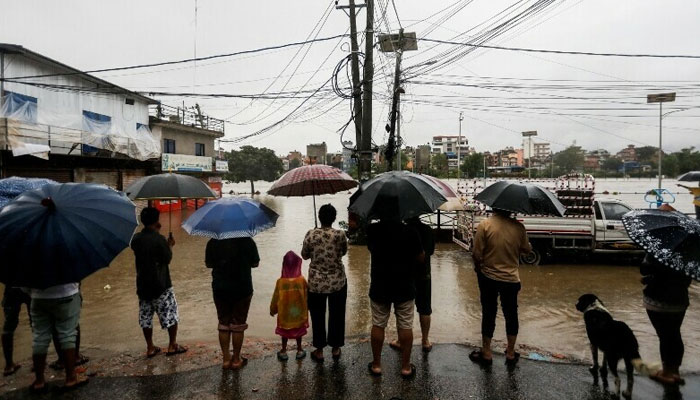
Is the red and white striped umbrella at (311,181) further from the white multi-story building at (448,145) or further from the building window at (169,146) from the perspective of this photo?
the white multi-story building at (448,145)

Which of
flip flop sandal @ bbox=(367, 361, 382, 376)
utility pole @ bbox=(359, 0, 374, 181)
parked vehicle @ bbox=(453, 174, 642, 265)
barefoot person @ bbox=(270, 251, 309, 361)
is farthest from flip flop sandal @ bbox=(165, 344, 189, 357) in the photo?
parked vehicle @ bbox=(453, 174, 642, 265)

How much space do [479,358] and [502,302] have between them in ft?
2.18

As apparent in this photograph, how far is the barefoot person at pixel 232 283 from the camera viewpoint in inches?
149

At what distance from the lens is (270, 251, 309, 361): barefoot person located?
13.2 feet

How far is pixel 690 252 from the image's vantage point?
318cm

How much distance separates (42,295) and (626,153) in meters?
165

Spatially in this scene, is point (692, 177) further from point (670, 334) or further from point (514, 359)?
point (514, 359)

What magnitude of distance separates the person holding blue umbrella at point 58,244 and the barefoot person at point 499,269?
11.1ft

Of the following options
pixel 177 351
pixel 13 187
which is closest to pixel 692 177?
pixel 177 351

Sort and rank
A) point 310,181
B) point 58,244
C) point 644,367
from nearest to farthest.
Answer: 1. point 58,244
2. point 644,367
3. point 310,181

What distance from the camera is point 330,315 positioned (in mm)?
4043

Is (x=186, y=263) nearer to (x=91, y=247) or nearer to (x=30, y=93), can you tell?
(x=91, y=247)

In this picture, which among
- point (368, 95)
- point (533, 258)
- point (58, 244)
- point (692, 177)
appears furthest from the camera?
point (368, 95)

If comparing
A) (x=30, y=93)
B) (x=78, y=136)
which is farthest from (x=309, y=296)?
(x=30, y=93)
